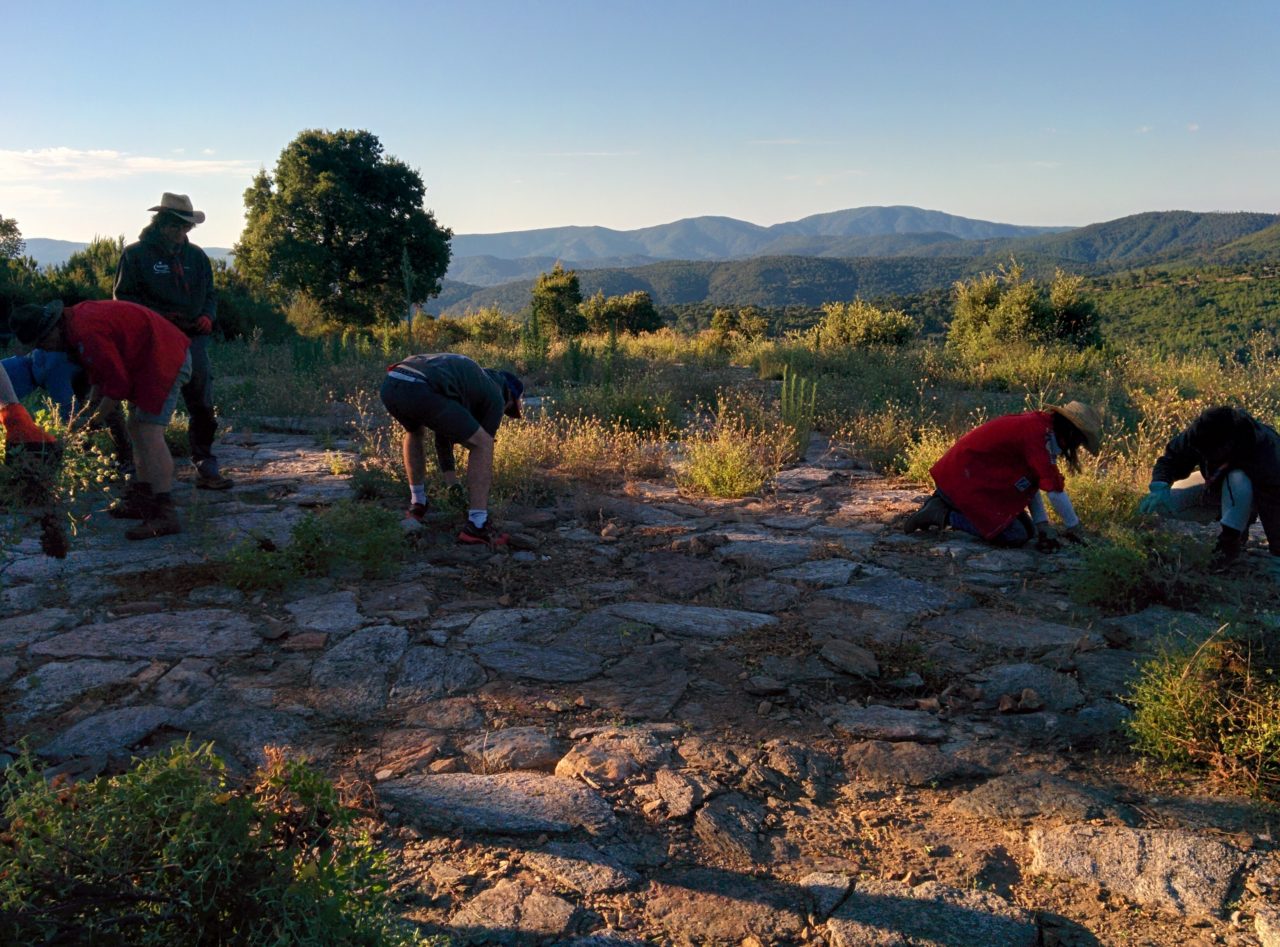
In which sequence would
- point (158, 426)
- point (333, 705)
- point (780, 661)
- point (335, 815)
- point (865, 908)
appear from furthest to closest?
point (158, 426) < point (780, 661) < point (333, 705) < point (865, 908) < point (335, 815)

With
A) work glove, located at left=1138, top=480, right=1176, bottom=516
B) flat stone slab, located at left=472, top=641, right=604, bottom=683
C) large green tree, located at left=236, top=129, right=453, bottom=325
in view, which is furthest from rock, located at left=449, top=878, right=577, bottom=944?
large green tree, located at left=236, top=129, right=453, bottom=325

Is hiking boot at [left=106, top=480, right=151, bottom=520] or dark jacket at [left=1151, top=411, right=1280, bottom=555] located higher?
dark jacket at [left=1151, top=411, right=1280, bottom=555]

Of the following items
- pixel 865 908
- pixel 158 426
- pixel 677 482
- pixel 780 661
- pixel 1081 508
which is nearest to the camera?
pixel 865 908

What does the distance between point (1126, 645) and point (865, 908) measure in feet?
7.55

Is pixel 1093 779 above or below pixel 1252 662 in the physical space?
below

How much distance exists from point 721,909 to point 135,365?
13.9ft

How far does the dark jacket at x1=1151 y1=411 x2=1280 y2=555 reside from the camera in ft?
15.7

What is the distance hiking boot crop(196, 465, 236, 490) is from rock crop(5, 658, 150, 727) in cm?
273

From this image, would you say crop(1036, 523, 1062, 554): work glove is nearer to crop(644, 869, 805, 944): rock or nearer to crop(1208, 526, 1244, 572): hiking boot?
crop(1208, 526, 1244, 572): hiking boot

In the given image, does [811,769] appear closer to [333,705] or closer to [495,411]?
[333,705]

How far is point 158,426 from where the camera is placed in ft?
16.0

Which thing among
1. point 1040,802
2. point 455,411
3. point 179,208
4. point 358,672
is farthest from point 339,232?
point 1040,802

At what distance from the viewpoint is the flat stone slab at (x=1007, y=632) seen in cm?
389

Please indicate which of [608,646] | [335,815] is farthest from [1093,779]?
[335,815]
